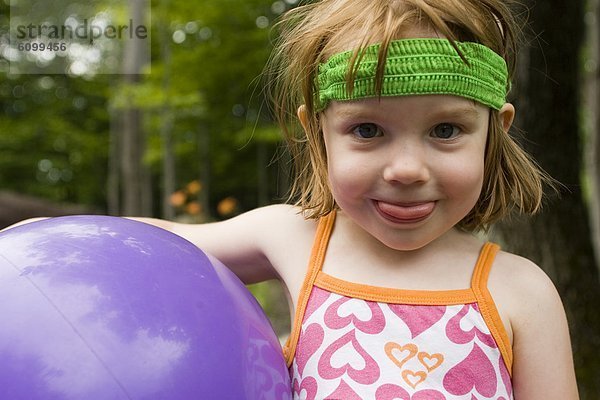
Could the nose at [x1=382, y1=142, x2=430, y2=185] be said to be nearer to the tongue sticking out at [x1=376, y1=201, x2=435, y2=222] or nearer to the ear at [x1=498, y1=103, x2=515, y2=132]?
the tongue sticking out at [x1=376, y1=201, x2=435, y2=222]

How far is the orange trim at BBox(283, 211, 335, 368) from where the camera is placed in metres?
1.82

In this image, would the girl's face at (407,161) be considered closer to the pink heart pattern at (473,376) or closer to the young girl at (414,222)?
the young girl at (414,222)

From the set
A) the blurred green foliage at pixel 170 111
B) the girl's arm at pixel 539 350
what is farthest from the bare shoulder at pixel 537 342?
the blurred green foliage at pixel 170 111

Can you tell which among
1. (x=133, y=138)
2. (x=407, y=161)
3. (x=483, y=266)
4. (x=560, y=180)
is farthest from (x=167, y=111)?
(x=407, y=161)

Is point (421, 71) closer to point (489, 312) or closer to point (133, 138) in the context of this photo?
point (489, 312)

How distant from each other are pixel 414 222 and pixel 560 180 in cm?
297

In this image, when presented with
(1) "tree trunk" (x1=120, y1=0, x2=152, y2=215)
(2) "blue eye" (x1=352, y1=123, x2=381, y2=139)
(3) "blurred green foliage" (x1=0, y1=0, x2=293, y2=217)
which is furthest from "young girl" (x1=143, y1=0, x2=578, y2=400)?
(1) "tree trunk" (x1=120, y1=0, x2=152, y2=215)

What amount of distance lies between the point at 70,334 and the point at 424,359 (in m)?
0.79

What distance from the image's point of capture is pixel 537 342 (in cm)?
173

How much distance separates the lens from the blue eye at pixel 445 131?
1.66 metres

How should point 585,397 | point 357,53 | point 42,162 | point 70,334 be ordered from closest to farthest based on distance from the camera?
point 70,334
point 357,53
point 585,397
point 42,162

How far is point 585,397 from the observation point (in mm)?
4332

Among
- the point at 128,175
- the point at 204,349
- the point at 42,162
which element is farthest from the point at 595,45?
the point at 42,162

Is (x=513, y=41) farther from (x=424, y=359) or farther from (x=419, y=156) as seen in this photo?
(x=424, y=359)
